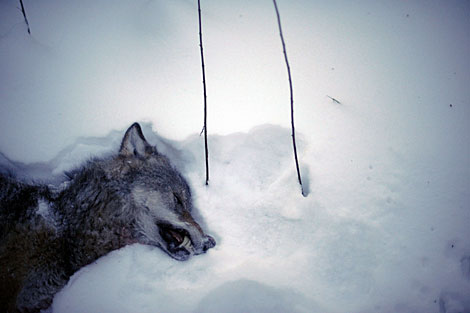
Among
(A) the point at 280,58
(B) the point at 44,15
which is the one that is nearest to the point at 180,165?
(A) the point at 280,58

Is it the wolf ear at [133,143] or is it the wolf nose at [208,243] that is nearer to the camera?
the wolf nose at [208,243]

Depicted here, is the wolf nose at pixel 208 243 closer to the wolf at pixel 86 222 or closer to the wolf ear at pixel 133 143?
the wolf at pixel 86 222

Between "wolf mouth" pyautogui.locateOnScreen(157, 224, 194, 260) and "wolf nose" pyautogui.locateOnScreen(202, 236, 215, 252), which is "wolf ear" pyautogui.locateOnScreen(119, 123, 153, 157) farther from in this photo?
"wolf nose" pyautogui.locateOnScreen(202, 236, 215, 252)

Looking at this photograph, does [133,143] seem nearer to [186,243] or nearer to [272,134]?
[186,243]

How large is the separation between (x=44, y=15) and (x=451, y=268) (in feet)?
16.9

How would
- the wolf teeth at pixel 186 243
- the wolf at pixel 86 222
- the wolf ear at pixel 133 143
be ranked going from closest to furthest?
the wolf at pixel 86 222 → the wolf teeth at pixel 186 243 → the wolf ear at pixel 133 143

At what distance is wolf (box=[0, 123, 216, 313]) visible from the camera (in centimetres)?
216

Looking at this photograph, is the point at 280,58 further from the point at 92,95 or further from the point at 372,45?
the point at 92,95

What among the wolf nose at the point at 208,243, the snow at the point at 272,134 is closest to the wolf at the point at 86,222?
the wolf nose at the point at 208,243

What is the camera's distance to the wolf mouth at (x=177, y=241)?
2320 millimetres

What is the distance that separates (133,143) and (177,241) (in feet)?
3.48

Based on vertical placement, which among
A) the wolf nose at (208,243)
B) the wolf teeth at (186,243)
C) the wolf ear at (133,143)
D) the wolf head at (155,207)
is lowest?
the wolf nose at (208,243)

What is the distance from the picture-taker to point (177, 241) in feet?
7.77

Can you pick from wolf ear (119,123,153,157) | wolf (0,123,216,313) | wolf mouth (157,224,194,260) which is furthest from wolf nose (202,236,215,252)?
wolf ear (119,123,153,157)
